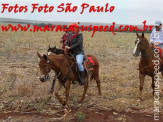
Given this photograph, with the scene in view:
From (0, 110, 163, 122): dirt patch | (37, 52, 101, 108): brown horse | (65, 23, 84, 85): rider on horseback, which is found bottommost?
(0, 110, 163, 122): dirt patch

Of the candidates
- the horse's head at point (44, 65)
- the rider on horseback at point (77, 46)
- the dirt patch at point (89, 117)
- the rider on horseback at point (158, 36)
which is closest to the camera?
the horse's head at point (44, 65)

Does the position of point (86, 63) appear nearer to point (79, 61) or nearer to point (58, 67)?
point (79, 61)

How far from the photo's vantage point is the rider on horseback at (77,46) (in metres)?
8.20

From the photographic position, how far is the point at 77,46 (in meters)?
8.37

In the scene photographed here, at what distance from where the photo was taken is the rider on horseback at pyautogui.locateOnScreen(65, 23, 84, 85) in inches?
323

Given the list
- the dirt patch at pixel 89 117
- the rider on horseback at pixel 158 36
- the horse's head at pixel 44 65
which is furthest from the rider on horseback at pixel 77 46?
the rider on horseback at pixel 158 36

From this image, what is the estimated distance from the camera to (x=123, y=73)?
13.9 m

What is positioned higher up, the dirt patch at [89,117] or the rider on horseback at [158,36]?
the rider on horseback at [158,36]

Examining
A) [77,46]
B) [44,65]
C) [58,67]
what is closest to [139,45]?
[77,46]

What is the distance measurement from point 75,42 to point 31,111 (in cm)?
272

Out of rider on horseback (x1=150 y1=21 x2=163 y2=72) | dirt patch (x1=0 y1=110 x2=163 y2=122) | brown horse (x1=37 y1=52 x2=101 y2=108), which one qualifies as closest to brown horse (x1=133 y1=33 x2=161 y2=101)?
rider on horseback (x1=150 y1=21 x2=163 y2=72)

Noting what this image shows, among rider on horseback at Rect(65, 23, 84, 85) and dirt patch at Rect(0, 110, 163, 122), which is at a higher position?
rider on horseback at Rect(65, 23, 84, 85)

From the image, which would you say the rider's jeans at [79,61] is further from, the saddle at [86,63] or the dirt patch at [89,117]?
the dirt patch at [89,117]

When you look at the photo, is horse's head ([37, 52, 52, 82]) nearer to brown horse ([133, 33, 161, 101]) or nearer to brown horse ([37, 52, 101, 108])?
brown horse ([37, 52, 101, 108])
